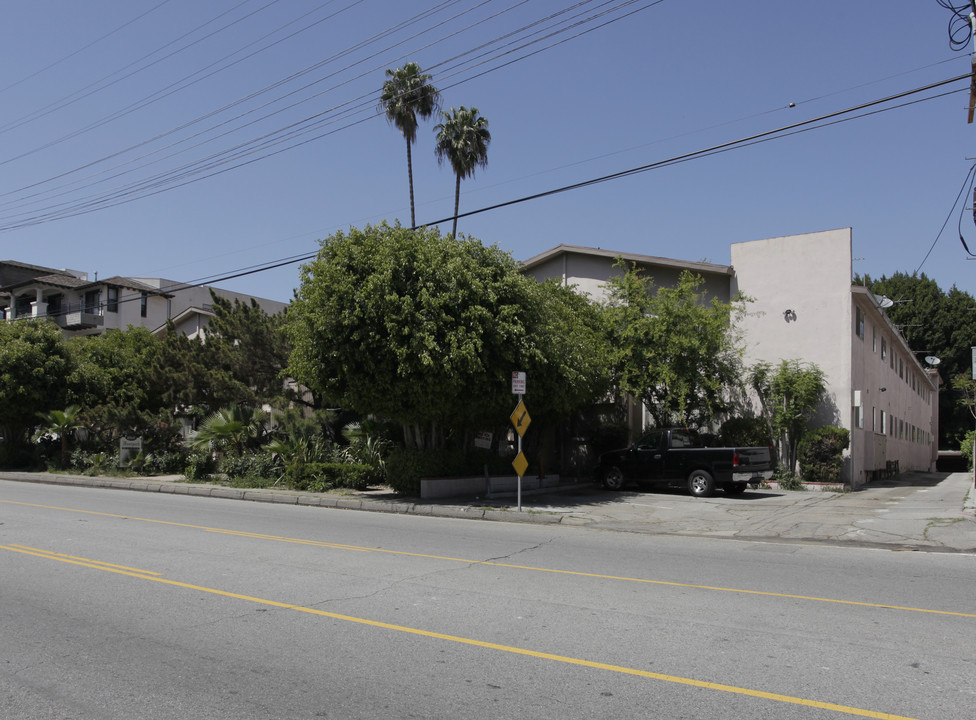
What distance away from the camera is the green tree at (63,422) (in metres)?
26.6

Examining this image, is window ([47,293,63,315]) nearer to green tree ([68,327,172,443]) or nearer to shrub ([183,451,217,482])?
green tree ([68,327,172,443])

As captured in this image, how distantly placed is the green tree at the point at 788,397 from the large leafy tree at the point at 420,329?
25.6ft

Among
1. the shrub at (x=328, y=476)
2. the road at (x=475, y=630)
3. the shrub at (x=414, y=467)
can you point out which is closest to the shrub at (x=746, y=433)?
the shrub at (x=414, y=467)

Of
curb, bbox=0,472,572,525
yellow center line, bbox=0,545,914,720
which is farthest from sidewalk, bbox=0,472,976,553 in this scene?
yellow center line, bbox=0,545,914,720

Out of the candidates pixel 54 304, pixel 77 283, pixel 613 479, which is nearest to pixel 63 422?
pixel 613 479

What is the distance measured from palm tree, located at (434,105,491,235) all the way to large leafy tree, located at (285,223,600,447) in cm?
2148

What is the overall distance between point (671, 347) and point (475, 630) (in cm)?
1591

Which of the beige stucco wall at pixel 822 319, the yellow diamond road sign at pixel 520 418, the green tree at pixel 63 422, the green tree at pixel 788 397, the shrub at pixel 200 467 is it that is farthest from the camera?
the green tree at pixel 63 422

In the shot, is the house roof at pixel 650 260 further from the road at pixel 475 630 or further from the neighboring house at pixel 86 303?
the neighboring house at pixel 86 303

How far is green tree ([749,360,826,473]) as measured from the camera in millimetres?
21859

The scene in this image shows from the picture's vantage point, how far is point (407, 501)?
17453 mm

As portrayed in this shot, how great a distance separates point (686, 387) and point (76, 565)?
16.2 meters

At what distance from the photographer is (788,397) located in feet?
73.0

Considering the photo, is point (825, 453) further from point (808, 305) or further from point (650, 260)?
point (650, 260)
